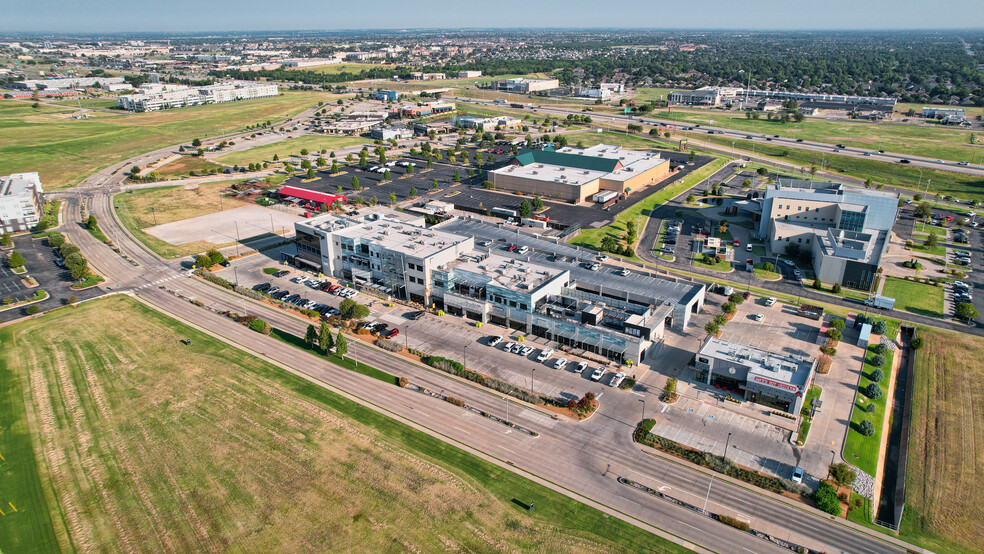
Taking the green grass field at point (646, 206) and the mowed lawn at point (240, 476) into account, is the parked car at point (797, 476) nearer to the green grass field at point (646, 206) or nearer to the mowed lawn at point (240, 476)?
the mowed lawn at point (240, 476)

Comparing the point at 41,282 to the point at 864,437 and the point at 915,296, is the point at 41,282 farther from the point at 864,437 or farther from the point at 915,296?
the point at 915,296

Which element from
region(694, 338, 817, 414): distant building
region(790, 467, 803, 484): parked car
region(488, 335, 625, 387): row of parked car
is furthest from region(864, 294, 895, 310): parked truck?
region(790, 467, 803, 484): parked car

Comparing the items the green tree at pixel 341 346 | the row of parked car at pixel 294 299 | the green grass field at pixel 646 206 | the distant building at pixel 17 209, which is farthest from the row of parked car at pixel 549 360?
the distant building at pixel 17 209

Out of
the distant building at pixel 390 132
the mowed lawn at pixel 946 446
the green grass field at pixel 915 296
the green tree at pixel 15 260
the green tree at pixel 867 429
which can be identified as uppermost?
the distant building at pixel 390 132

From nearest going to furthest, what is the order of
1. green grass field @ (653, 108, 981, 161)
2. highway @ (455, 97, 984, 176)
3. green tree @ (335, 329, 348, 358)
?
1. green tree @ (335, 329, 348, 358)
2. highway @ (455, 97, 984, 176)
3. green grass field @ (653, 108, 981, 161)

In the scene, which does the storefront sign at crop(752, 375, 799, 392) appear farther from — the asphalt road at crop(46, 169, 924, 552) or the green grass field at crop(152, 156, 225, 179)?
the green grass field at crop(152, 156, 225, 179)

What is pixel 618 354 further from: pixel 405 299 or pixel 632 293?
pixel 405 299

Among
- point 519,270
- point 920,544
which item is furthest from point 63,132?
point 920,544
